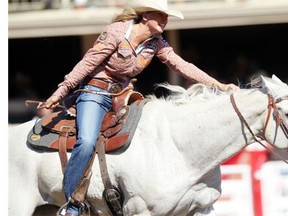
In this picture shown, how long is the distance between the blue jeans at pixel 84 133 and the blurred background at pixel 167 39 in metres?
7.72

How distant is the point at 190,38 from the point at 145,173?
10.9 meters

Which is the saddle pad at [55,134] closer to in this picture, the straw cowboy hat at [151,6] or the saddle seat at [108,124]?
the saddle seat at [108,124]

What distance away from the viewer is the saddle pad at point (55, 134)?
595cm

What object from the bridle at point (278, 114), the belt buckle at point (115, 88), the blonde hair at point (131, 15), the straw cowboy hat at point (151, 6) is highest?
the straw cowboy hat at point (151, 6)

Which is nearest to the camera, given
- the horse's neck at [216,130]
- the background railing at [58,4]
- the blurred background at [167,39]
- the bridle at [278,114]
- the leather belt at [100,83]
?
the bridle at [278,114]

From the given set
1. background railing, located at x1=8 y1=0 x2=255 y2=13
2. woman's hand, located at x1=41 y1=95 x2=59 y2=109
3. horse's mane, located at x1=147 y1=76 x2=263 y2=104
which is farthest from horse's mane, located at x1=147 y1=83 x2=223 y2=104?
background railing, located at x1=8 y1=0 x2=255 y2=13

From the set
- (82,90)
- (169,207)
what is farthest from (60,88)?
(169,207)

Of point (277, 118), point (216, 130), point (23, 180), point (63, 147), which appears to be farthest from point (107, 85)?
point (277, 118)

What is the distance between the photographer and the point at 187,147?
5.88 metres

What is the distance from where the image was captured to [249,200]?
890 centimetres

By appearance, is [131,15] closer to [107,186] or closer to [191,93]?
[191,93]

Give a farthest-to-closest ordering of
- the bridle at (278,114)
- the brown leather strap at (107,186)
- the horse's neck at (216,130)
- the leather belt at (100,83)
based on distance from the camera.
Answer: the leather belt at (100,83) < the brown leather strap at (107,186) < the horse's neck at (216,130) < the bridle at (278,114)

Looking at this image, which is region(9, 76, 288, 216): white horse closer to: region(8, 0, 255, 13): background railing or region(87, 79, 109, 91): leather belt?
region(87, 79, 109, 91): leather belt

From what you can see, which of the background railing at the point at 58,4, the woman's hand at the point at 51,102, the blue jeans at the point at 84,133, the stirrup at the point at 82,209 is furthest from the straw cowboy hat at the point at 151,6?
the background railing at the point at 58,4
